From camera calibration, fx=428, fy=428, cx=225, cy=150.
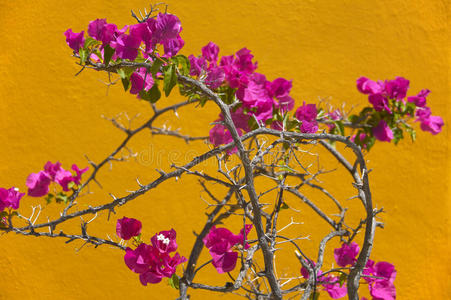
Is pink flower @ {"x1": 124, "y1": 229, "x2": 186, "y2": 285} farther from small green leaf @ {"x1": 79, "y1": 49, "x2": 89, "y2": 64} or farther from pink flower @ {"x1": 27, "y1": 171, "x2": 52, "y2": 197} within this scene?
pink flower @ {"x1": 27, "y1": 171, "x2": 52, "y2": 197}

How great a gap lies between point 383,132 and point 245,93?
0.43m

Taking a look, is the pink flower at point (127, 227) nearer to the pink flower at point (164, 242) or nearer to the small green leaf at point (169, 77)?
the pink flower at point (164, 242)

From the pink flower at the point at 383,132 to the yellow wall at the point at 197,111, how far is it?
0.62 metres

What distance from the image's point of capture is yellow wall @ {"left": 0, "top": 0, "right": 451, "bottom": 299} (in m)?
1.61

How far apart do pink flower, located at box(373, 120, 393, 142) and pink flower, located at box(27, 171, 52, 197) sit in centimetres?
88

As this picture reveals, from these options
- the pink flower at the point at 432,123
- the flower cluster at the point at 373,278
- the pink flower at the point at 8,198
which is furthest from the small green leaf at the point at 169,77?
the pink flower at the point at 432,123

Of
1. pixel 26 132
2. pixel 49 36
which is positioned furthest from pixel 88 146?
pixel 49 36

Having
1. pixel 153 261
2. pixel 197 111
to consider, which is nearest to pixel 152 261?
pixel 153 261

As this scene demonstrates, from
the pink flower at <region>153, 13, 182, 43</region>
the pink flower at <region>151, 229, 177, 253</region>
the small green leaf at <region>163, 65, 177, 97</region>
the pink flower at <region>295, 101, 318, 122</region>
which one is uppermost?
the pink flower at <region>295, 101, 318, 122</region>

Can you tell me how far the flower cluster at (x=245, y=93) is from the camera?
2.87 feet

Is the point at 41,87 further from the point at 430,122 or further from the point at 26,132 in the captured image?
the point at 430,122

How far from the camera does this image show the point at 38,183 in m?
1.15

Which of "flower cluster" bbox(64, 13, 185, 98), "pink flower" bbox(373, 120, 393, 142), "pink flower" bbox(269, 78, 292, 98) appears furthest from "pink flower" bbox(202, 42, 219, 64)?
"pink flower" bbox(373, 120, 393, 142)

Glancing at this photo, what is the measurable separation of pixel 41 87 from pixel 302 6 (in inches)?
41.8
